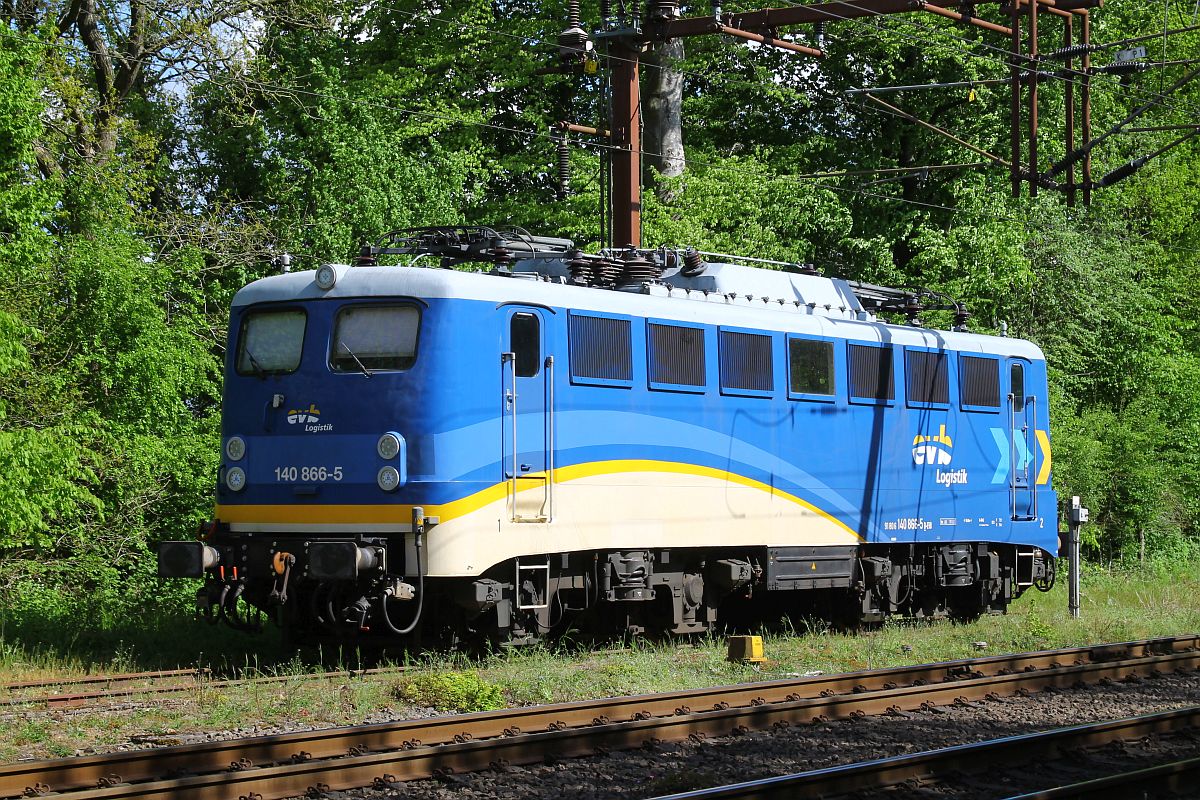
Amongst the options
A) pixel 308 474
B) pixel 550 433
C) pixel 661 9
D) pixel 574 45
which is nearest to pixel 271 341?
pixel 308 474

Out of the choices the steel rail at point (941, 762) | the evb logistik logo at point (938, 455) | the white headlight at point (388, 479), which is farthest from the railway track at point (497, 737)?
the evb logistik logo at point (938, 455)

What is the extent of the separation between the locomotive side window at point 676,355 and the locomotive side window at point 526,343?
4.92ft

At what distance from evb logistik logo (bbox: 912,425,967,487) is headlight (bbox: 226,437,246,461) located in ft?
27.5

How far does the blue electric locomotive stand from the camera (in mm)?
12594

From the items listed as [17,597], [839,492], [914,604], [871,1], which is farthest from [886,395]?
[17,597]

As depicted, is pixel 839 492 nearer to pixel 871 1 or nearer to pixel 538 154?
pixel 871 1

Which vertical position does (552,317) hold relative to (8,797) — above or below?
above

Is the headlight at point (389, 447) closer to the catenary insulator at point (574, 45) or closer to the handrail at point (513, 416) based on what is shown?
Answer: the handrail at point (513, 416)

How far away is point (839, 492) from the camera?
54.8 ft

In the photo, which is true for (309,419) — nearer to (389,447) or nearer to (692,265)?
(389,447)

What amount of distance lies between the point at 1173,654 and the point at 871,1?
29.3ft

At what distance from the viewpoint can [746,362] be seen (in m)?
15.4

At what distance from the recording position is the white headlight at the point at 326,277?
13062 millimetres

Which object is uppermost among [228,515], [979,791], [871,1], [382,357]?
[871,1]
